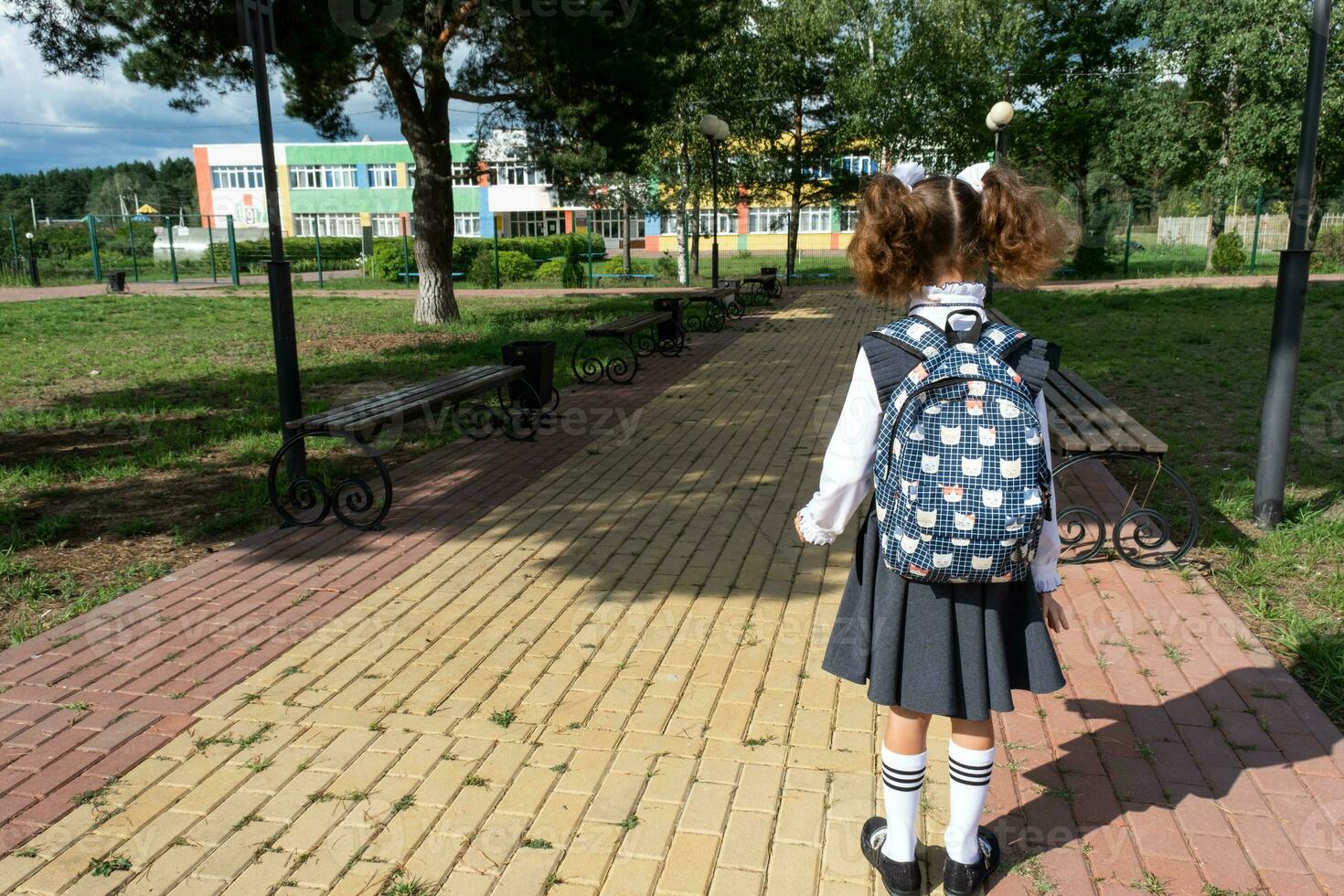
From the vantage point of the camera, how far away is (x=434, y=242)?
1549cm

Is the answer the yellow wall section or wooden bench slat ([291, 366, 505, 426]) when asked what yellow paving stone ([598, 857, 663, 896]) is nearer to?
wooden bench slat ([291, 366, 505, 426])

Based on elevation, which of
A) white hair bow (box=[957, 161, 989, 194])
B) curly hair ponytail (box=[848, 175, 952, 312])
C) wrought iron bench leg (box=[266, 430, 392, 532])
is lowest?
wrought iron bench leg (box=[266, 430, 392, 532])

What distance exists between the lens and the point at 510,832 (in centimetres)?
257

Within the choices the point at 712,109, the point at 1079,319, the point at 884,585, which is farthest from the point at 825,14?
the point at 884,585

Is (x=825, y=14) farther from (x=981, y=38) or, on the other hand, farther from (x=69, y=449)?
(x=69, y=449)

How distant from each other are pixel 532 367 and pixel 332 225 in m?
58.1

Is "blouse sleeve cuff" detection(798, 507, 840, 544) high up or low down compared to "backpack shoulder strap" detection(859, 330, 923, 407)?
down

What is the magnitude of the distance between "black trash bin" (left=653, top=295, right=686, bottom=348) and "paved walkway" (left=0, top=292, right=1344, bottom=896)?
7267mm

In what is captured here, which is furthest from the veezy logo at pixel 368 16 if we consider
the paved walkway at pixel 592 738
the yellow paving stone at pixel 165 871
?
the yellow paving stone at pixel 165 871

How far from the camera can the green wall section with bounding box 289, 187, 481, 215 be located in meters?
58.6

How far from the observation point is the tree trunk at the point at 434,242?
1521cm

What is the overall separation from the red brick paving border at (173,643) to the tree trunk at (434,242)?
32.7 ft

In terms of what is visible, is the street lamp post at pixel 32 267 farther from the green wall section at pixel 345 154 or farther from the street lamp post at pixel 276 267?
the green wall section at pixel 345 154

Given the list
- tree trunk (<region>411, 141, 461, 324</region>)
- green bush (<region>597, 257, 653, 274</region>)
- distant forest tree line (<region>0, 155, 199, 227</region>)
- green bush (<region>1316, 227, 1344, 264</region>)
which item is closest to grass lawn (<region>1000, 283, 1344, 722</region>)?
green bush (<region>1316, 227, 1344, 264</region>)
